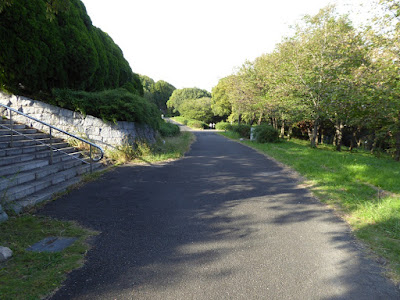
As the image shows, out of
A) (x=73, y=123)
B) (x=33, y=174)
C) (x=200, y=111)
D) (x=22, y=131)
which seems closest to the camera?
(x=33, y=174)

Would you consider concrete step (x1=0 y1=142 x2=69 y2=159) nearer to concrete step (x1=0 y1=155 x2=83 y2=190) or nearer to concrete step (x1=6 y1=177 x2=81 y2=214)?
concrete step (x1=0 y1=155 x2=83 y2=190)

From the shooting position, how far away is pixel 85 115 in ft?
28.5

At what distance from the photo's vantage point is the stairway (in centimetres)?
429

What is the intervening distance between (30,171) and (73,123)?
380 centimetres

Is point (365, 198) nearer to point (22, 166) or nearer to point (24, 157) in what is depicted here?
point (22, 166)

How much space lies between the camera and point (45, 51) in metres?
7.79

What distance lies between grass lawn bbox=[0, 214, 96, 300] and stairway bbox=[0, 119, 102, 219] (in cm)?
55

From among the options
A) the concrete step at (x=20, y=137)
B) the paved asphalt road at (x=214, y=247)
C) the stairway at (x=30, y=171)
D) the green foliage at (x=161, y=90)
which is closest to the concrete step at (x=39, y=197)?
the stairway at (x=30, y=171)

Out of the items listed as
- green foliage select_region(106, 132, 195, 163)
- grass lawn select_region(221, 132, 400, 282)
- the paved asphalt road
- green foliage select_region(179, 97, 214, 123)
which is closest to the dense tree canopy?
grass lawn select_region(221, 132, 400, 282)

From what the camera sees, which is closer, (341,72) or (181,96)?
(341,72)

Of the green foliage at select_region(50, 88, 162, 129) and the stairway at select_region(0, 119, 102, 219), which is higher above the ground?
the green foliage at select_region(50, 88, 162, 129)

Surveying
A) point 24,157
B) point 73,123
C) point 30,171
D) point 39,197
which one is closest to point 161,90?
point 73,123

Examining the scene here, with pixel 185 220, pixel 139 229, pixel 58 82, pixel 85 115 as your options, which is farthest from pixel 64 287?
pixel 58 82

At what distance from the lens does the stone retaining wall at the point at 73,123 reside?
27.0ft
